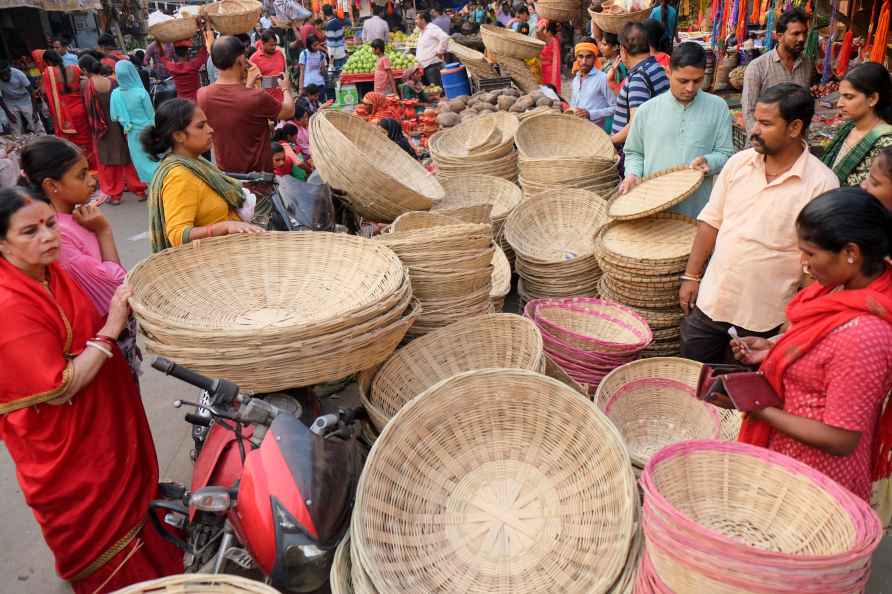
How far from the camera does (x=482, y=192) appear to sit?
431 cm

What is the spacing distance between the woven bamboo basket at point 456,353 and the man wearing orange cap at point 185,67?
6.36m

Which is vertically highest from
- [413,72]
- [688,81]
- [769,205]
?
[688,81]

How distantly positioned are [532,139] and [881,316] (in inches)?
131

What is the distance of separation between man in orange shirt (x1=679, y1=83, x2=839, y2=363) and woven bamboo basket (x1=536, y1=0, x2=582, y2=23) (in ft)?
19.8

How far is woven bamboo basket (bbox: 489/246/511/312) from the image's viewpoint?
3.20 meters

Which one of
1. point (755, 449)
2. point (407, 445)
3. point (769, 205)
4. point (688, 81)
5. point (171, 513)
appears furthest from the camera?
point (688, 81)

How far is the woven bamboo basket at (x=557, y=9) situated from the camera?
24.9 feet

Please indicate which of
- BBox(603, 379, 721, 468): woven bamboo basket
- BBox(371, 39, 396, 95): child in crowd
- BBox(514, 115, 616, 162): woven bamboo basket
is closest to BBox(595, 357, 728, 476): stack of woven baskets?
BBox(603, 379, 721, 468): woven bamboo basket

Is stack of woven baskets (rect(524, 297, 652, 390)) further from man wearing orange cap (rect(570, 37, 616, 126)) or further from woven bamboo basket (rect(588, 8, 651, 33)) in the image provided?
woven bamboo basket (rect(588, 8, 651, 33))

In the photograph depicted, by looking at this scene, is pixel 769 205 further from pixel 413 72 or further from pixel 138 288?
pixel 413 72

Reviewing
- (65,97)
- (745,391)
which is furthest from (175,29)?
(745,391)

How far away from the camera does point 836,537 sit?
3.94 feet

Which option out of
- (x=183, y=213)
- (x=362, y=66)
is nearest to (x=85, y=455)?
(x=183, y=213)

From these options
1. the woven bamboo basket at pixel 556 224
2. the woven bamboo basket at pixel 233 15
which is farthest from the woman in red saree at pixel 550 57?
the woven bamboo basket at pixel 556 224
